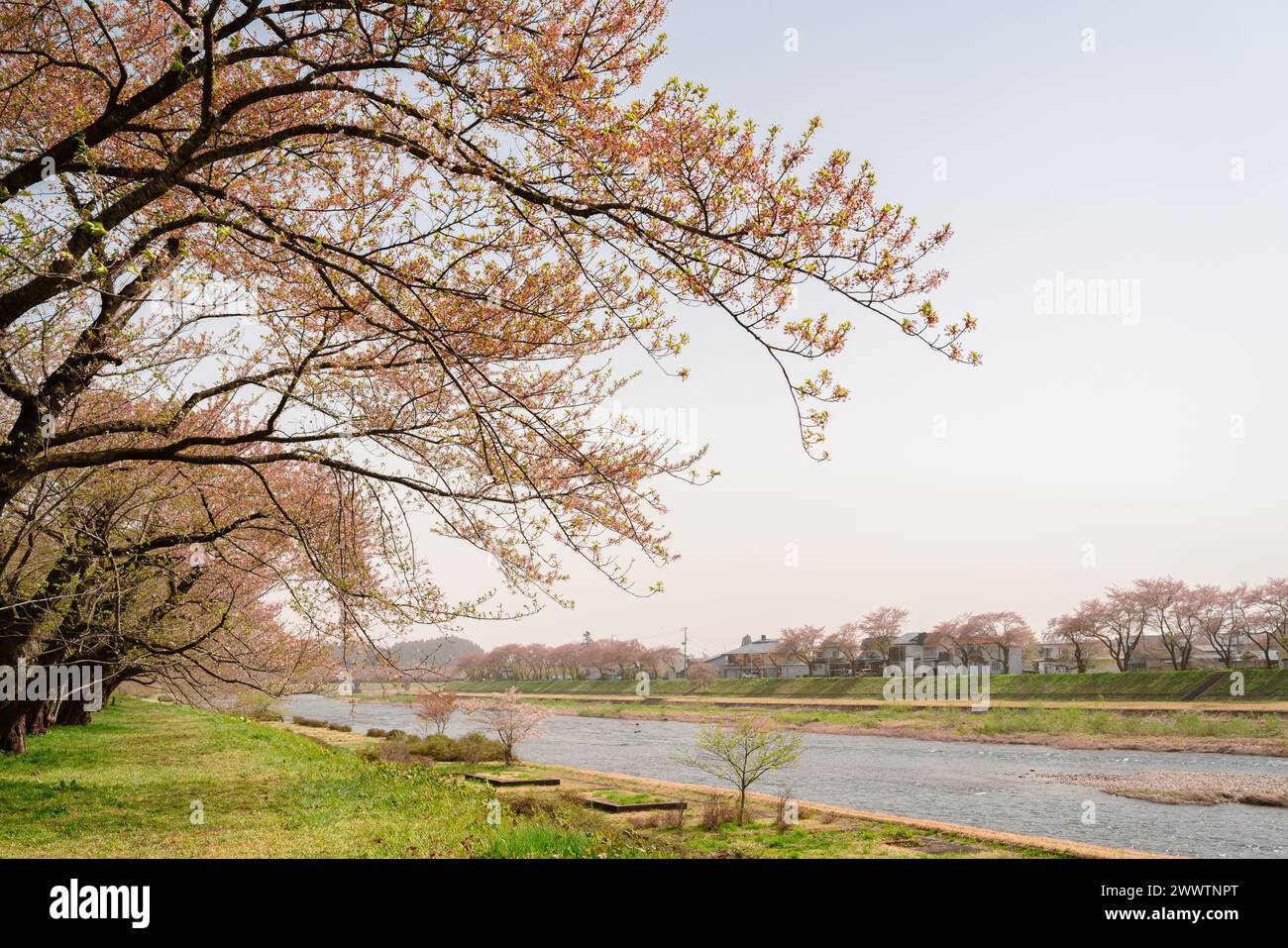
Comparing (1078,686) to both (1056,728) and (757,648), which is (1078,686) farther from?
(757,648)

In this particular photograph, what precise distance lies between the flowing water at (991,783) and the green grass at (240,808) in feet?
6.58

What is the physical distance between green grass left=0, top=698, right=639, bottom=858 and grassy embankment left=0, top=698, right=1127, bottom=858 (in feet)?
0.10

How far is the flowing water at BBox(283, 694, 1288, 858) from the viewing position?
18.8 metres

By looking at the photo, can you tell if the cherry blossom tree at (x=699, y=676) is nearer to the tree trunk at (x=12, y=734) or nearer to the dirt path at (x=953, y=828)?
the dirt path at (x=953, y=828)

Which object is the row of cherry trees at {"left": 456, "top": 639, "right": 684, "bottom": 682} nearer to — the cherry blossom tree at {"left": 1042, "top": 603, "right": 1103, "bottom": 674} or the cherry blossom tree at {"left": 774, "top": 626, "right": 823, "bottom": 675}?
the cherry blossom tree at {"left": 774, "top": 626, "right": 823, "bottom": 675}

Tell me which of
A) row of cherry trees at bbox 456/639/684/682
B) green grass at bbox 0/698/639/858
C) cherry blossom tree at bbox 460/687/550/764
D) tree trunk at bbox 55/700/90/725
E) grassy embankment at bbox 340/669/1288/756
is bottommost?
row of cherry trees at bbox 456/639/684/682

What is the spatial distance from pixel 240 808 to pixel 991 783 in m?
23.2

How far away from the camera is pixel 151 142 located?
8109 millimetres

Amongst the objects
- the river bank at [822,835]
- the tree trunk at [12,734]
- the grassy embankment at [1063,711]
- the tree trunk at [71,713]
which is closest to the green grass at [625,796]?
the river bank at [822,835]

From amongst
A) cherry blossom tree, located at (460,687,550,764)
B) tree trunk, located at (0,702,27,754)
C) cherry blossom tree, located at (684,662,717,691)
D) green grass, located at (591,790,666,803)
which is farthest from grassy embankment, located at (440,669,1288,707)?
tree trunk, located at (0,702,27,754)

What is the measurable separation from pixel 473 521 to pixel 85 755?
1545 centimetres
